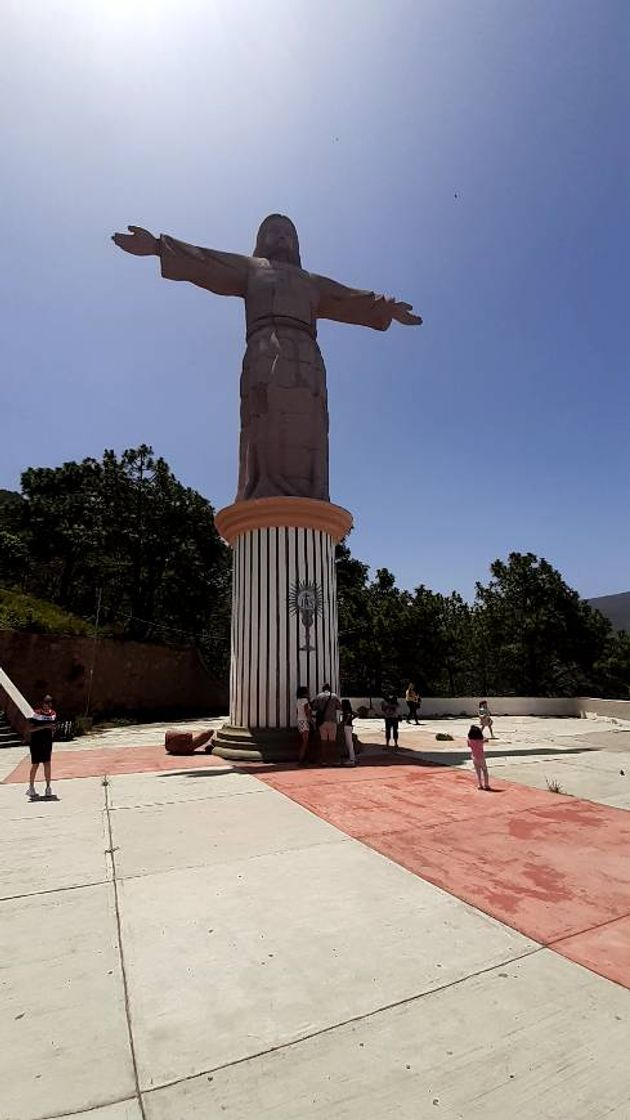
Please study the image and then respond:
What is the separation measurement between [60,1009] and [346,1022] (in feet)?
4.70

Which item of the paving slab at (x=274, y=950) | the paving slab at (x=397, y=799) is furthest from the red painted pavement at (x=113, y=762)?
the paving slab at (x=274, y=950)

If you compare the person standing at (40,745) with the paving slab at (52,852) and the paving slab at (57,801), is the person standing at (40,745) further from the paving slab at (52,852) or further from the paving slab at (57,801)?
the paving slab at (52,852)

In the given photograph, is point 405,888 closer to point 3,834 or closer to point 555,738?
point 3,834

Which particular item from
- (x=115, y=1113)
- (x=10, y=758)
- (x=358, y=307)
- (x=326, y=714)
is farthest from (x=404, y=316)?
(x=115, y=1113)

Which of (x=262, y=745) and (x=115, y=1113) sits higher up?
(x=262, y=745)

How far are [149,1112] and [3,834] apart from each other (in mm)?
4622

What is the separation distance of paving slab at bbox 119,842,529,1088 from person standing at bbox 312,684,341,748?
5335 millimetres

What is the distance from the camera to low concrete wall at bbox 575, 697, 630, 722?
72.6ft

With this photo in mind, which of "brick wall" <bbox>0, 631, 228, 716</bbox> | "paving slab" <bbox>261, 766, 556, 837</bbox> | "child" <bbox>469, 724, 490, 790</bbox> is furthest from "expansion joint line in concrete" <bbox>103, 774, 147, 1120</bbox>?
"brick wall" <bbox>0, 631, 228, 716</bbox>

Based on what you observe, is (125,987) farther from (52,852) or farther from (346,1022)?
(52,852)

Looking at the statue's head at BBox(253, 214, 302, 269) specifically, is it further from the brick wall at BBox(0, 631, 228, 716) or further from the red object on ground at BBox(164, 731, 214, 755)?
the brick wall at BBox(0, 631, 228, 716)

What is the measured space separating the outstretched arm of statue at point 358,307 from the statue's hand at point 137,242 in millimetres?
3765

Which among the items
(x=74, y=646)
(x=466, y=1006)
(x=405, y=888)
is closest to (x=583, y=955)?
(x=466, y=1006)

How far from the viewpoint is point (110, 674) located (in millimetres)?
23172
